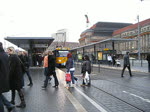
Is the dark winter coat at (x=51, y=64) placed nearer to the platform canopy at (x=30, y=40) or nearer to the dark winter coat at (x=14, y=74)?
the dark winter coat at (x=14, y=74)

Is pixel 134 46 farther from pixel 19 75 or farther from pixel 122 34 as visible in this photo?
pixel 19 75

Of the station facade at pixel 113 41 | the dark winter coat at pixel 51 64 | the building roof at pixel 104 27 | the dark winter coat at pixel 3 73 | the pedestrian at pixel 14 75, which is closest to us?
the dark winter coat at pixel 3 73

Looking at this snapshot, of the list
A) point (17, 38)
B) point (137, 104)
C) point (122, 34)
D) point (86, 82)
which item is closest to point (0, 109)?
point (137, 104)

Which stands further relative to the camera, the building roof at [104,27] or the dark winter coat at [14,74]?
the building roof at [104,27]

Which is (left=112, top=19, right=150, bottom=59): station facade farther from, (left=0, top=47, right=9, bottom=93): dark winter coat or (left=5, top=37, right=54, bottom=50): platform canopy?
(left=0, top=47, right=9, bottom=93): dark winter coat

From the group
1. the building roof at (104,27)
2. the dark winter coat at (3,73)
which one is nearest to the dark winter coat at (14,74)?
the dark winter coat at (3,73)

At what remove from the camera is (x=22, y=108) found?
6.18m

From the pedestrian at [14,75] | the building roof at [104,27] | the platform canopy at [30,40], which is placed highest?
the building roof at [104,27]

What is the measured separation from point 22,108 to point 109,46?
28.7 m

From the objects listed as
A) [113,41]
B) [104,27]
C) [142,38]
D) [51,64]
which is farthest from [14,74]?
[104,27]

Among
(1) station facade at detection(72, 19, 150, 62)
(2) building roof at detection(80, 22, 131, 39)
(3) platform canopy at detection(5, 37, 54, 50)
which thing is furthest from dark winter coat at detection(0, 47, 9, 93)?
(2) building roof at detection(80, 22, 131, 39)

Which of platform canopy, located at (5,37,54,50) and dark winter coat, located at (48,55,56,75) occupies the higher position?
platform canopy, located at (5,37,54,50)

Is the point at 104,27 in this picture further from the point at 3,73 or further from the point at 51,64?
the point at 3,73

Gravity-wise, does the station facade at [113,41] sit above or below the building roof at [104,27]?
below
